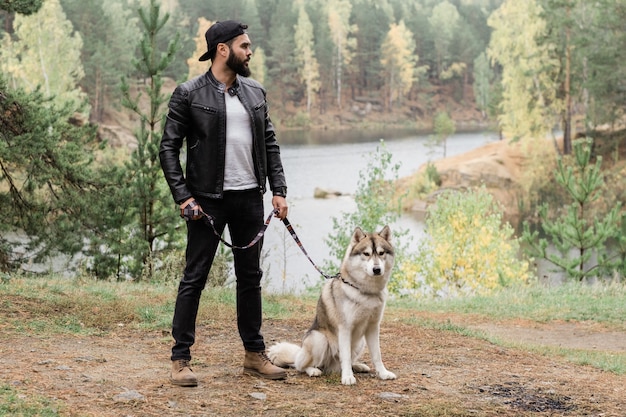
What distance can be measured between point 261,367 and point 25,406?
5.62ft

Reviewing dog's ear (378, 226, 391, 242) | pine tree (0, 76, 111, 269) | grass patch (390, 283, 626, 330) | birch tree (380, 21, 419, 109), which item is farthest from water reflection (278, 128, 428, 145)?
dog's ear (378, 226, 391, 242)

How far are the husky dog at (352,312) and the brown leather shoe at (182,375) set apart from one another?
89 centimetres

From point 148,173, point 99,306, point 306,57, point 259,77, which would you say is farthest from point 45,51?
point 306,57

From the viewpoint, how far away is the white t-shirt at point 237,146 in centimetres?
520

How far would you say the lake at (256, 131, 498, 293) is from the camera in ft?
69.2

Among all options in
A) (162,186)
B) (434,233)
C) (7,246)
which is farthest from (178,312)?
(434,233)

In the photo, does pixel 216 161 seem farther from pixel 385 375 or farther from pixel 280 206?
pixel 385 375

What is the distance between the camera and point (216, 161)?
5.15m

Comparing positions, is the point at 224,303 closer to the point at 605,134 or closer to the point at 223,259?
the point at 223,259

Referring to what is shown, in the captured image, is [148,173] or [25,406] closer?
[25,406]

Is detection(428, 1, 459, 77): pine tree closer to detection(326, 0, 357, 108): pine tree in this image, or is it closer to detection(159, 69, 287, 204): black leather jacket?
detection(326, 0, 357, 108): pine tree

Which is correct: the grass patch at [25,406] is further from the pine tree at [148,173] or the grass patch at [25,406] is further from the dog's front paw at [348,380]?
the pine tree at [148,173]

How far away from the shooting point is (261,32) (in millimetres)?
82875

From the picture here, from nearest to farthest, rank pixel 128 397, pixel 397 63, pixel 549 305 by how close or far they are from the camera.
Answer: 1. pixel 128 397
2. pixel 549 305
3. pixel 397 63
